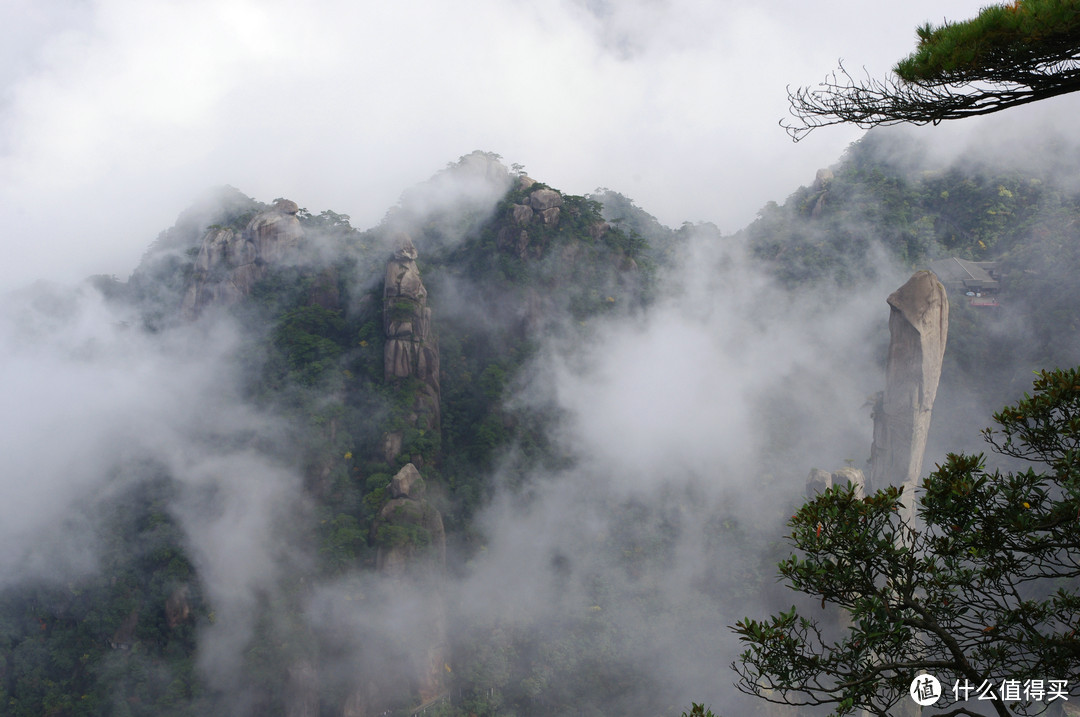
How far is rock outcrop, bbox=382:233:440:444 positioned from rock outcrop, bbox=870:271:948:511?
55.7ft

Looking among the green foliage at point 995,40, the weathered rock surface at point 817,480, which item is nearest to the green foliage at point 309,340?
the weathered rock surface at point 817,480

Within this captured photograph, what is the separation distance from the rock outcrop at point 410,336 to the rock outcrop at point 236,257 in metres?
6.32

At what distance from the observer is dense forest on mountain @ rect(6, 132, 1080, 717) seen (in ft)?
68.2

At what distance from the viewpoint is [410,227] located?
120ft

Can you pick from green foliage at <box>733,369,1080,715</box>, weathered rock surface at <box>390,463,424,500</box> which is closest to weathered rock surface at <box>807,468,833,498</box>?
weathered rock surface at <box>390,463,424,500</box>

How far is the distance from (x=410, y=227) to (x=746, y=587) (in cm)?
2532

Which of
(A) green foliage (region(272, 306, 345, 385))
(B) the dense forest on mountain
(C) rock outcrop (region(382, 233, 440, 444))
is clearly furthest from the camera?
(C) rock outcrop (region(382, 233, 440, 444))

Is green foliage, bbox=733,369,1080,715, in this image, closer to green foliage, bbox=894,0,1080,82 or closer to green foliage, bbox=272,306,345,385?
green foliage, bbox=894,0,1080,82

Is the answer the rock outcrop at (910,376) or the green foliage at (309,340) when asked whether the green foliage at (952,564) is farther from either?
the green foliage at (309,340)

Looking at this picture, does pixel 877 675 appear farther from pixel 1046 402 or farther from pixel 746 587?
pixel 746 587

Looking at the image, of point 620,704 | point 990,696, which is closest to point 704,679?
point 620,704

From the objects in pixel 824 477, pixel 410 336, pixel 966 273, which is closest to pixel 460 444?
pixel 410 336

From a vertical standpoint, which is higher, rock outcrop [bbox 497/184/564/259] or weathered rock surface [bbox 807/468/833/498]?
rock outcrop [bbox 497/184/564/259]

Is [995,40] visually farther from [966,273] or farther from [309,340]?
[309,340]
